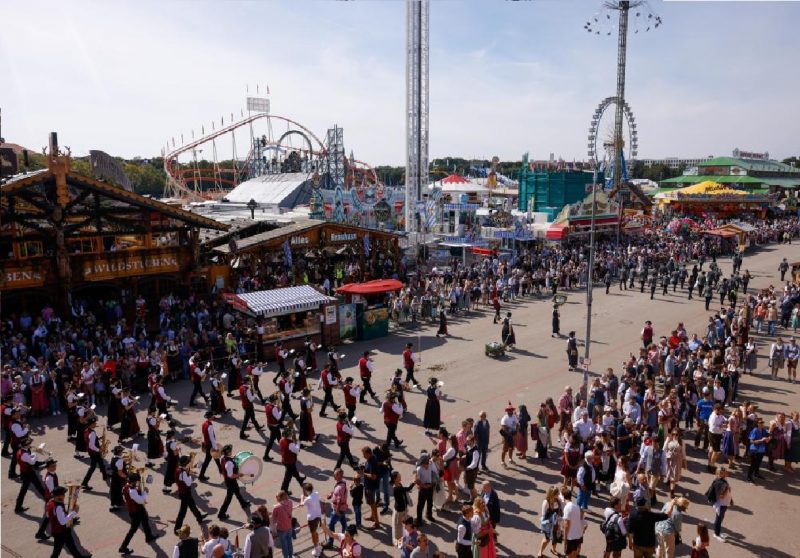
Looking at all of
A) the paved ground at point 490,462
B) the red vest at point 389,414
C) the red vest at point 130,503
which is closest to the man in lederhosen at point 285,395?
the paved ground at point 490,462

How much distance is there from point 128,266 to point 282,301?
5.38 metres

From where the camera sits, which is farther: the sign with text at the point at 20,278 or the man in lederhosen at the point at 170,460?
the sign with text at the point at 20,278

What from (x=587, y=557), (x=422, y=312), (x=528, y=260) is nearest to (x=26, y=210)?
(x=422, y=312)

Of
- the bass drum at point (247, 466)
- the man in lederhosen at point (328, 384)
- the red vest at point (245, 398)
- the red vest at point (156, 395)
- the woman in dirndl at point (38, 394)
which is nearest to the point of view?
the bass drum at point (247, 466)

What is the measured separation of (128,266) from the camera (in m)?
20.4

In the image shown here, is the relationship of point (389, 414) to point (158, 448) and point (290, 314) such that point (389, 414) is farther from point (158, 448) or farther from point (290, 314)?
point (290, 314)

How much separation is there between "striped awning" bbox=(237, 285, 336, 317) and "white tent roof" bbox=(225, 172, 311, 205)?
105ft

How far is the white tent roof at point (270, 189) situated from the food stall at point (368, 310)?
99.8 ft

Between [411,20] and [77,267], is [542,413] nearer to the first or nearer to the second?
[77,267]

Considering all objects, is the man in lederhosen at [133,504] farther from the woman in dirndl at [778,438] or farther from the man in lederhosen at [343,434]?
the woman in dirndl at [778,438]

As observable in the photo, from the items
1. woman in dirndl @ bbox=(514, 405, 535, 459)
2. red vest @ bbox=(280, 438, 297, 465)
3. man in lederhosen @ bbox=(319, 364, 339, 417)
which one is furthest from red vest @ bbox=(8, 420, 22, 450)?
woman in dirndl @ bbox=(514, 405, 535, 459)

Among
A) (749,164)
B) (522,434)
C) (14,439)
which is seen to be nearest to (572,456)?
(522,434)

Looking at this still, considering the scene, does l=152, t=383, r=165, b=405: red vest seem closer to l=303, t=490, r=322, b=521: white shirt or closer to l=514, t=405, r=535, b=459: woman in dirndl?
l=303, t=490, r=322, b=521: white shirt

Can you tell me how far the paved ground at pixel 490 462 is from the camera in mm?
9398
